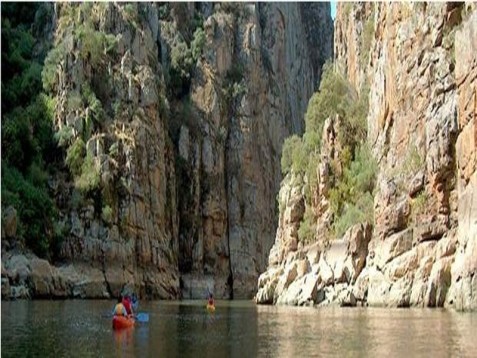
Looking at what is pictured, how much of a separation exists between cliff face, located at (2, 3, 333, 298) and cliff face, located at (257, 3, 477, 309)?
21.0m

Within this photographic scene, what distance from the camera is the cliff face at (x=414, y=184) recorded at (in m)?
50.7

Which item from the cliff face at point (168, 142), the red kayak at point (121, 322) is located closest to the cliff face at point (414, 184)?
the red kayak at point (121, 322)

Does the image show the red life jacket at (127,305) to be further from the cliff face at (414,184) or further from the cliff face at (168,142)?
the cliff face at (168,142)

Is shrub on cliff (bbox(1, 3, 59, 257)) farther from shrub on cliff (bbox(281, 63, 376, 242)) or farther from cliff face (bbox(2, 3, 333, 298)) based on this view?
shrub on cliff (bbox(281, 63, 376, 242))

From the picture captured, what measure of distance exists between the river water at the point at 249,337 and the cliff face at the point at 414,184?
27.9 feet

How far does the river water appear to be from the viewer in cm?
2509

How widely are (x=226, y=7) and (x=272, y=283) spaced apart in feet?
239

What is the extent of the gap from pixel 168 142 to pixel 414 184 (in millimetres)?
57581

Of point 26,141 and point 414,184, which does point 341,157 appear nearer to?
point 414,184

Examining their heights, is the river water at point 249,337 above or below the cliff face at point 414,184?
below

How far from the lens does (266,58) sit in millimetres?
142875

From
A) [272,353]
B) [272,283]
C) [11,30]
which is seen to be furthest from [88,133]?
[272,353]

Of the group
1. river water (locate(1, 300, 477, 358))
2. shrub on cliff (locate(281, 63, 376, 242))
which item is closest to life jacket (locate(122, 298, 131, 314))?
river water (locate(1, 300, 477, 358))

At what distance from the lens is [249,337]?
31562mm
